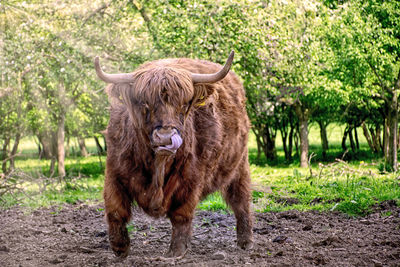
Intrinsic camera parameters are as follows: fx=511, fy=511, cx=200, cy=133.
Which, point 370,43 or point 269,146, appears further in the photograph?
point 269,146

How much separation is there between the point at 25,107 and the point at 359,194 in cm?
1073

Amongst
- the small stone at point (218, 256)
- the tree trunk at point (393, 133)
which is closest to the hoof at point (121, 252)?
the small stone at point (218, 256)

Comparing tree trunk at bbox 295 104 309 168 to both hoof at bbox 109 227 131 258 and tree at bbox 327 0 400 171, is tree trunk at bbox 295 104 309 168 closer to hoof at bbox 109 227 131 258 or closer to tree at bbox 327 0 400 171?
tree at bbox 327 0 400 171

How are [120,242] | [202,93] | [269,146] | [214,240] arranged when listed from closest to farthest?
[202,93], [120,242], [214,240], [269,146]

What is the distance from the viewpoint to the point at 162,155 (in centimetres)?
397

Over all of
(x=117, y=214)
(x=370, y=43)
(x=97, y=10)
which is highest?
(x=97, y=10)

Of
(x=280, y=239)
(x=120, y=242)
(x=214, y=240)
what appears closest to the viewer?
(x=120, y=242)

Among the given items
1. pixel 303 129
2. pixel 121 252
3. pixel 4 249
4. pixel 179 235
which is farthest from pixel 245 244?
pixel 303 129

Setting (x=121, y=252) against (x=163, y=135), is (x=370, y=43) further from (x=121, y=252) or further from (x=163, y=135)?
(x=163, y=135)

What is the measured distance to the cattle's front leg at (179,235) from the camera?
14.5ft

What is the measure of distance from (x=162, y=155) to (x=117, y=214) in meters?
0.84

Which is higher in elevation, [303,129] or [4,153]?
[4,153]

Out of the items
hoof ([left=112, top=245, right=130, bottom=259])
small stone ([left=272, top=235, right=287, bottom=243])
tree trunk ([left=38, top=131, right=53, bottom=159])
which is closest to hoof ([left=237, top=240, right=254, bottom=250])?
small stone ([left=272, top=235, right=287, bottom=243])

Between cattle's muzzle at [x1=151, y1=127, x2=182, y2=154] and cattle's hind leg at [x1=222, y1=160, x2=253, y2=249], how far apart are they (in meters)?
2.10
